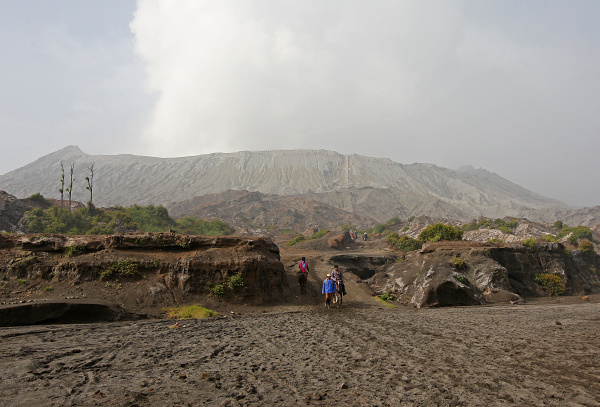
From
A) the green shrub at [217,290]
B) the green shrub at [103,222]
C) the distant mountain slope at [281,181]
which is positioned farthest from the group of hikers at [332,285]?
the distant mountain slope at [281,181]

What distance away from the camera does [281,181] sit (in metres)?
159

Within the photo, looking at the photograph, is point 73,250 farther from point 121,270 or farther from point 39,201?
point 39,201

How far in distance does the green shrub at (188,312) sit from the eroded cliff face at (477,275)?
403 inches

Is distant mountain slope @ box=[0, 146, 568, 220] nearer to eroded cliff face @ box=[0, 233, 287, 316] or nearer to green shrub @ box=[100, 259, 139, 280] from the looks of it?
eroded cliff face @ box=[0, 233, 287, 316]

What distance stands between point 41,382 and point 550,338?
9.64 meters

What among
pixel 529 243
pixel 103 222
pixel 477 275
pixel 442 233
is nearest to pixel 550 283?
pixel 529 243

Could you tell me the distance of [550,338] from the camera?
7797mm

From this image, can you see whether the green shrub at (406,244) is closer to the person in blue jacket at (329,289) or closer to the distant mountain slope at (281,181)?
the person in blue jacket at (329,289)

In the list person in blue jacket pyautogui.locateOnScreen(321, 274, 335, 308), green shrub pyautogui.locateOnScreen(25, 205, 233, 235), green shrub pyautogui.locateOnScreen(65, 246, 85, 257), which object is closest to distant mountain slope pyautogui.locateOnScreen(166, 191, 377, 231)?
green shrub pyautogui.locateOnScreen(25, 205, 233, 235)

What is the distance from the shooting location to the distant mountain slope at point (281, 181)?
131 metres

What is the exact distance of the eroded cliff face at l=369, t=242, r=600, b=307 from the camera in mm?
17203

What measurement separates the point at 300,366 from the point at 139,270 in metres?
10.4

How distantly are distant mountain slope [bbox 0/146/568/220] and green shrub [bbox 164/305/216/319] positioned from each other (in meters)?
106

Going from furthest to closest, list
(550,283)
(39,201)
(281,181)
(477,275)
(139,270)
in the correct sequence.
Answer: (281,181)
(39,201)
(550,283)
(477,275)
(139,270)
